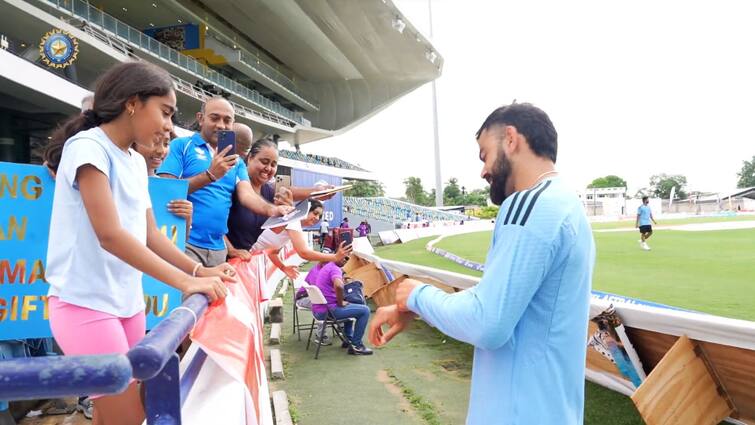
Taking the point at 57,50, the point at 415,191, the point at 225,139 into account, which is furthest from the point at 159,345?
the point at 415,191

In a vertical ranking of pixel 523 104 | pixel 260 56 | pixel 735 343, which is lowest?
pixel 735 343

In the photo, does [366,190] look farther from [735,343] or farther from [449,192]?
[735,343]

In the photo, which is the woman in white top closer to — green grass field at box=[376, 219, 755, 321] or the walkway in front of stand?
the walkway in front of stand

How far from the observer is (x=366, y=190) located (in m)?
76.0

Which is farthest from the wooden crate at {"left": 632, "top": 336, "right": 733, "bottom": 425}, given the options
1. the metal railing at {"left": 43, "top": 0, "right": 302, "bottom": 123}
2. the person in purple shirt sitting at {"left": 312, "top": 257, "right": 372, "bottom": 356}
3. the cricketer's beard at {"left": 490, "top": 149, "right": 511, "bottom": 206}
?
the metal railing at {"left": 43, "top": 0, "right": 302, "bottom": 123}

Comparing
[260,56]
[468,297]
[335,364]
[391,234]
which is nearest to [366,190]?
[260,56]

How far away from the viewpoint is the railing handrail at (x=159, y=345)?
0.81 m

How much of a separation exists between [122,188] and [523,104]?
1299 millimetres

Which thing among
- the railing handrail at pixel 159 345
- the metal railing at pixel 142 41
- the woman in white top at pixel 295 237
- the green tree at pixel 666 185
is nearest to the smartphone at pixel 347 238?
the woman in white top at pixel 295 237

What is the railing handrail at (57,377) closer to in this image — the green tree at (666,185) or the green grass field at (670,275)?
the green grass field at (670,275)

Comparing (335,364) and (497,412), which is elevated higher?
(497,412)

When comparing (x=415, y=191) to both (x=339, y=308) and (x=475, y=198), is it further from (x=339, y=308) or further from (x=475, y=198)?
(x=339, y=308)

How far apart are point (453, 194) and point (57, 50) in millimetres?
90130

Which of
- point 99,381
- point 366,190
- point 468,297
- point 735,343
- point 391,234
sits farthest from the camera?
point 366,190
